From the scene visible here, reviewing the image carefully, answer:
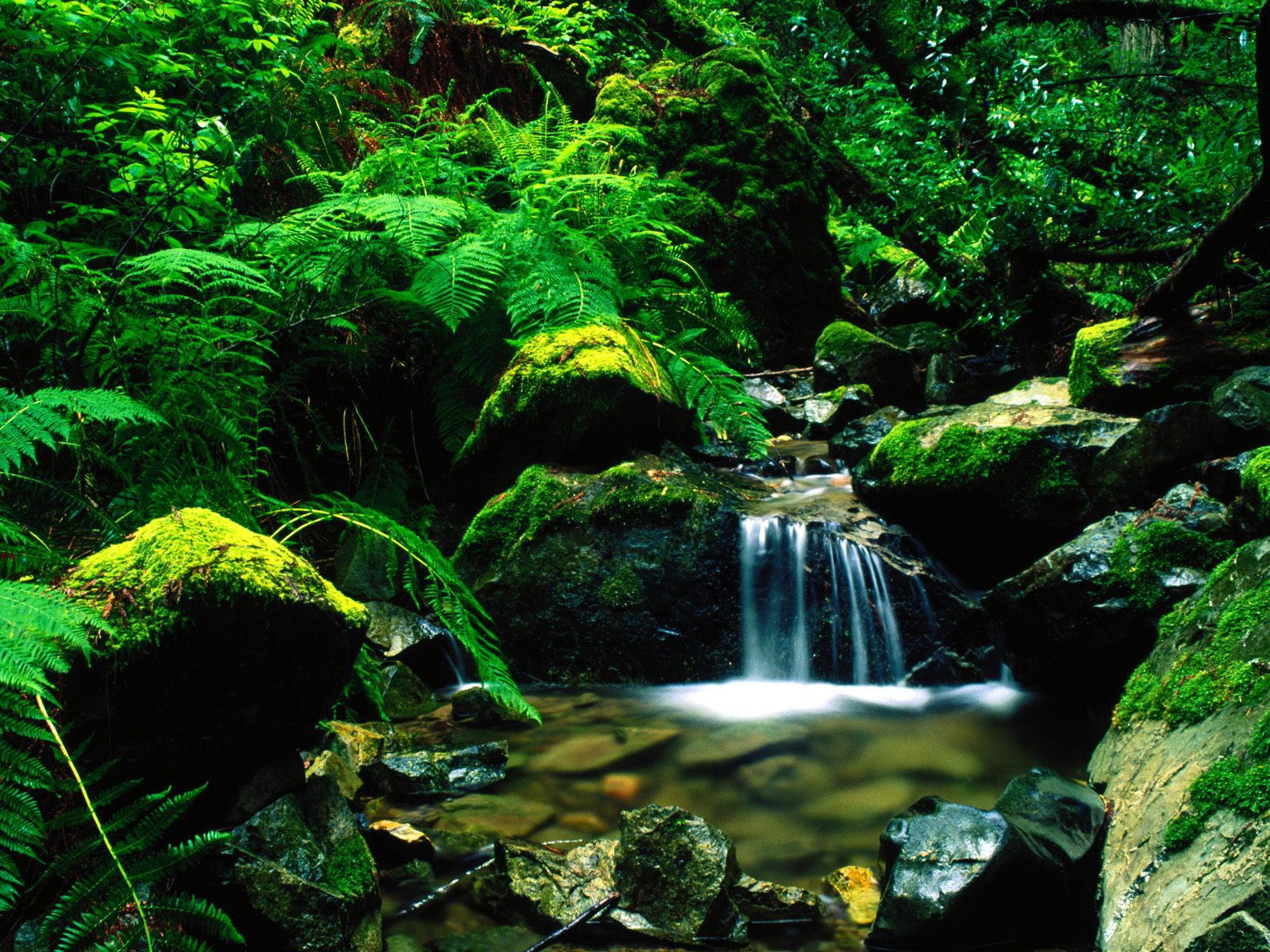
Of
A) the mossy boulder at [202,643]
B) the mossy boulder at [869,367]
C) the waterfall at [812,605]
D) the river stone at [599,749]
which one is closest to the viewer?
the mossy boulder at [202,643]

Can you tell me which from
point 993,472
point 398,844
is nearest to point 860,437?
point 993,472

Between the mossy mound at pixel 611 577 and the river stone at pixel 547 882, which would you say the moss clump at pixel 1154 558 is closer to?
the mossy mound at pixel 611 577

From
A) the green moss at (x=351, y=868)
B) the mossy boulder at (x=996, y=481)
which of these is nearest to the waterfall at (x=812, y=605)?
the mossy boulder at (x=996, y=481)

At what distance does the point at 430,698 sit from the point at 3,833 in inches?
99.3

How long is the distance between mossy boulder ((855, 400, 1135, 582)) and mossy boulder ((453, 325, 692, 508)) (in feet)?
4.80

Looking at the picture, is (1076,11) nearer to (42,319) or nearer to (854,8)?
(854,8)

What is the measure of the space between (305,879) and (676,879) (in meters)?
0.93

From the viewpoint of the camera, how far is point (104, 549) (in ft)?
6.73

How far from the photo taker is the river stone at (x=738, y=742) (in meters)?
3.22

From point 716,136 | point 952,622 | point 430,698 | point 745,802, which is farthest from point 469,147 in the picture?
point 745,802

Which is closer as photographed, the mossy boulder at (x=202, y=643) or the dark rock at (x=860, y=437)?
the mossy boulder at (x=202, y=643)

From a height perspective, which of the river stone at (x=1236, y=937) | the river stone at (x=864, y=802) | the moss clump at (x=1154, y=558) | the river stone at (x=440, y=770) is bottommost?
the river stone at (x=864, y=802)

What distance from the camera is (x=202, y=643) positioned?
193 cm

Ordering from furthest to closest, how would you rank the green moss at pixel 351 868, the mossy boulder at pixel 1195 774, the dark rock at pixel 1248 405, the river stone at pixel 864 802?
the dark rock at pixel 1248 405 → the river stone at pixel 864 802 → the green moss at pixel 351 868 → the mossy boulder at pixel 1195 774
